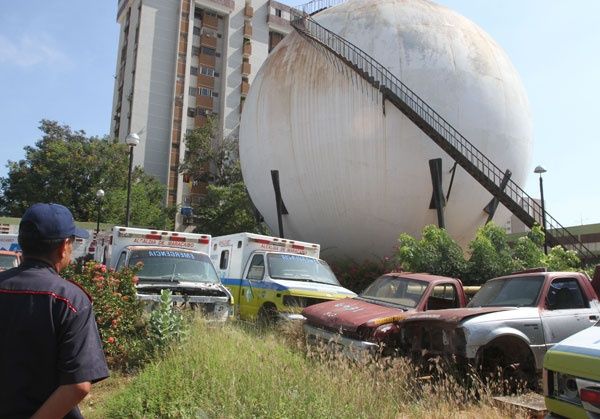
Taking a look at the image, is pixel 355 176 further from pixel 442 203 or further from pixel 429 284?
pixel 429 284

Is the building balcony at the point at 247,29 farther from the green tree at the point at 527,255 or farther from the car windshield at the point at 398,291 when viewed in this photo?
the car windshield at the point at 398,291

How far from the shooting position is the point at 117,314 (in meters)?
7.30

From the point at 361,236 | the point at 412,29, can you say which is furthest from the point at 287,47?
the point at 361,236

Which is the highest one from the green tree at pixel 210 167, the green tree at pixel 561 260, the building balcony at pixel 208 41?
the building balcony at pixel 208 41

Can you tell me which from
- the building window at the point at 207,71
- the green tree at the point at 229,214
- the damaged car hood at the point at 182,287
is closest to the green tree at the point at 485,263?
the damaged car hood at the point at 182,287

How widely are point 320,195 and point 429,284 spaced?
40.1ft

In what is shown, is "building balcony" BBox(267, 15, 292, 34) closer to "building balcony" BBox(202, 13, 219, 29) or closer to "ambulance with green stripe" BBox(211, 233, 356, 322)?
"building balcony" BBox(202, 13, 219, 29)

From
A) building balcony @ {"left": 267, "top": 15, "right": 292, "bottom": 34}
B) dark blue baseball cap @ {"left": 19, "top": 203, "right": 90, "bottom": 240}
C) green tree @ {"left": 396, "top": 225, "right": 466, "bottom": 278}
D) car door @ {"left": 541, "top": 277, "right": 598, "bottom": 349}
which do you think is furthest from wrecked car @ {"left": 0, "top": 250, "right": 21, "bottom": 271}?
building balcony @ {"left": 267, "top": 15, "right": 292, "bottom": 34}

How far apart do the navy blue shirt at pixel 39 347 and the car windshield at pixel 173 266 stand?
743cm

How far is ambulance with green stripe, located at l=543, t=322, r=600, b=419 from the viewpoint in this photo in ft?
13.2

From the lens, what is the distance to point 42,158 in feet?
134

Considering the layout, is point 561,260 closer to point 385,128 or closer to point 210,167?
point 385,128

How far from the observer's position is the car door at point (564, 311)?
6785mm

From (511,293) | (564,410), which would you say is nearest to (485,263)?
(511,293)
